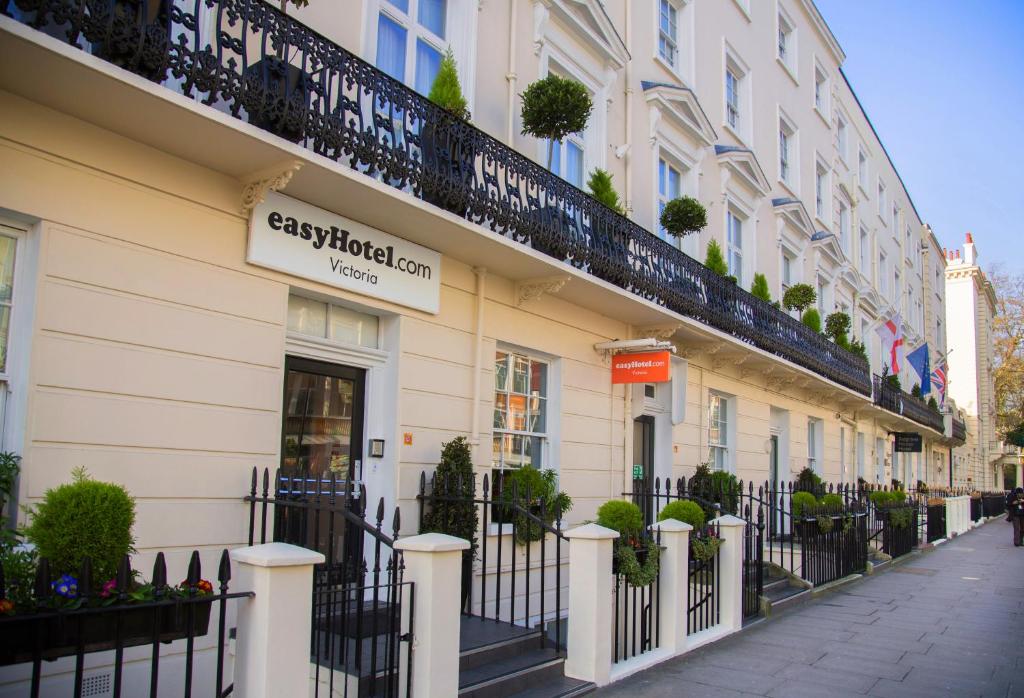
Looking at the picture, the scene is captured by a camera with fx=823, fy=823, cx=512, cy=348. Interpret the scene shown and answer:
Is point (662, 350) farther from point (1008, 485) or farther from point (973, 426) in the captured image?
point (1008, 485)

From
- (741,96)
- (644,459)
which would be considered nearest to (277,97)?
(644,459)

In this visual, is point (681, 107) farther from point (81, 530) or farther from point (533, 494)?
point (81, 530)

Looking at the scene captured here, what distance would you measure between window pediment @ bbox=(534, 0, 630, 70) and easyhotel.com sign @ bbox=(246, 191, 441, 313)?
13.4 feet

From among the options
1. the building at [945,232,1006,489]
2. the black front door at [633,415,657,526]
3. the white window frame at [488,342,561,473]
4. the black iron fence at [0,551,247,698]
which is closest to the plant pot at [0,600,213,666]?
the black iron fence at [0,551,247,698]

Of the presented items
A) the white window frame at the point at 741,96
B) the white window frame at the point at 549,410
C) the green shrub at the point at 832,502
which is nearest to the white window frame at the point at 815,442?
the white window frame at the point at 741,96

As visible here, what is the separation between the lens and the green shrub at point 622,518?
739 centimetres

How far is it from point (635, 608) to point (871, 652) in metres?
2.63

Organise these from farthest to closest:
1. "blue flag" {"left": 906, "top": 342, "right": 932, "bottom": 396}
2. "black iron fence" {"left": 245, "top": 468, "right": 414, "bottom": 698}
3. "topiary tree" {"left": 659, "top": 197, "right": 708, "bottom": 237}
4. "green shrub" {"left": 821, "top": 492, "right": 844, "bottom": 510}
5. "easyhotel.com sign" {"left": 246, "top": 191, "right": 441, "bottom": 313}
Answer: "blue flag" {"left": 906, "top": 342, "right": 932, "bottom": 396} < "topiary tree" {"left": 659, "top": 197, "right": 708, "bottom": 237} < "green shrub" {"left": 821, "top": 492, "right": 844, "bottom": 510} < "easyhotel.com sign" {"left": 246, "top": 191, "right": 441, "bottom": 313} < "black iron fence" {"left": 245, "top": 468, "right": 414, "bottom": 698}

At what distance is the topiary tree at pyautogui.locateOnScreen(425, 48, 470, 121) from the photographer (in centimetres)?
817

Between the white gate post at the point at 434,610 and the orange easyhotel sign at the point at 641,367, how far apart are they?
5832mm

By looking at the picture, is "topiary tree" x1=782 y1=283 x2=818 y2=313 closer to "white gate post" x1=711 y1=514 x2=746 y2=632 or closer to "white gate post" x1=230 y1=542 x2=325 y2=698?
"white gate post" x1=711 y1=514 x2=746 y2=632

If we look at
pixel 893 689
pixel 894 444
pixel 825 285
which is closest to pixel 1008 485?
pixel 894 444

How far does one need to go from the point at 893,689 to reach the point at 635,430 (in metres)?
6.18

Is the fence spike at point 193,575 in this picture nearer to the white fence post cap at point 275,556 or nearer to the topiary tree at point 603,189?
the white fence post cap at point 275,556
